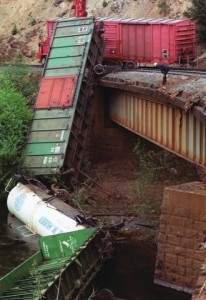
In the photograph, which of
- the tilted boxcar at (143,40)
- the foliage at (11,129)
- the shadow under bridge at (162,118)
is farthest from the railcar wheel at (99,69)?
the tilted boxcar at (143,40)

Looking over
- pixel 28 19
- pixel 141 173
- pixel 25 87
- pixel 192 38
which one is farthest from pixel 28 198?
pixel 28 19

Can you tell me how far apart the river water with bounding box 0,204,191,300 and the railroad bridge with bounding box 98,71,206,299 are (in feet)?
1.36

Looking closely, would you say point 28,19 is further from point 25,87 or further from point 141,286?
point 141,286

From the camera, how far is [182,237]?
48.2ft

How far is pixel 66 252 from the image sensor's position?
15.6m

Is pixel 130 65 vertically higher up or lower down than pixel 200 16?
lower down

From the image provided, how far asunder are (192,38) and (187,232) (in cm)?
1899

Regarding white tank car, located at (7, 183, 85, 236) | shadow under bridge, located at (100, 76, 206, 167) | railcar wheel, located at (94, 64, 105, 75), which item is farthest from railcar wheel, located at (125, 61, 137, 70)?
white tank car, located at (7, 183, 85, 236)

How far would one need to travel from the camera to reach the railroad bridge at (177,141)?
14508mm

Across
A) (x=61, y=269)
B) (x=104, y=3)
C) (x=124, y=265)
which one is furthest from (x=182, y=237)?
(x=104, y=3)

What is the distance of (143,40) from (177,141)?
1356cm

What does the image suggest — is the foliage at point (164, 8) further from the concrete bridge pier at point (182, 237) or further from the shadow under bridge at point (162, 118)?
the concrete bridge pier at point (182, 237)

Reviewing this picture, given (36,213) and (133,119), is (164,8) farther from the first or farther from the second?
(36,213)

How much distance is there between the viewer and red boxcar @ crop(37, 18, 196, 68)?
30.3 m
